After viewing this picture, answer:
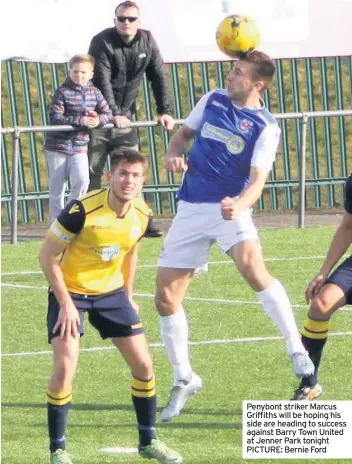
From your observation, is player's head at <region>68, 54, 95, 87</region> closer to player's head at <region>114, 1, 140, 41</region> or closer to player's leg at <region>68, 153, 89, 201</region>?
player's head at <region>114, 1, 140, 41</region>

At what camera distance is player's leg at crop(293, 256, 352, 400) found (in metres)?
9.05

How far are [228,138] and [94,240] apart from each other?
1.68m

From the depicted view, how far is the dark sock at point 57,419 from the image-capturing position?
7.96m

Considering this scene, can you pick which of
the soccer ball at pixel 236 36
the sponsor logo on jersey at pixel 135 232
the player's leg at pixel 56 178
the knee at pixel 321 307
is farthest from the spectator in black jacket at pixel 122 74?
the sponsor logo on jersey at pixel 135 232

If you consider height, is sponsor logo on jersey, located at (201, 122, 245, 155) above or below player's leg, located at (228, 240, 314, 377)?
above

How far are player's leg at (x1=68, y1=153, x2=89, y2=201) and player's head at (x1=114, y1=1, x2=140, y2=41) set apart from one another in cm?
134

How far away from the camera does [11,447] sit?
8.49 metres

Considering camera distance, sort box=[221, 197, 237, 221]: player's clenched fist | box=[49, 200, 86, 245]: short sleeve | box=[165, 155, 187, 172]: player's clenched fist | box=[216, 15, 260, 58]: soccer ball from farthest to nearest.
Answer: box=[216, 15, 260, 58]: soccer ball, box=[165, 155, 187, 172]: player's clenched fist, box=[221, 197, 237, 221]: player's clenched fist, box=[49, 200, 86, 245]: short sleeve

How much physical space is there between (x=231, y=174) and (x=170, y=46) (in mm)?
8220

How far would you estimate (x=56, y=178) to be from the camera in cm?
1541

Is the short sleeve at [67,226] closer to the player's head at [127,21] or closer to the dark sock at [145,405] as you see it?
the dark sock at [145,405]

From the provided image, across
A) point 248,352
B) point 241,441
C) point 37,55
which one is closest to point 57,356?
point 241,441

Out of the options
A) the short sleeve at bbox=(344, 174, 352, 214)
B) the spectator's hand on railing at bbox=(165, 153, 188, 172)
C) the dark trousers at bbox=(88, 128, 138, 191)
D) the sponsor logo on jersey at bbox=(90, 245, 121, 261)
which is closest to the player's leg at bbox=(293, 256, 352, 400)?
the short sleeve at bbox=(344, 174, 352, 214)

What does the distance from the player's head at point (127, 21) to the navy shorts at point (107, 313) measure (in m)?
6.94
